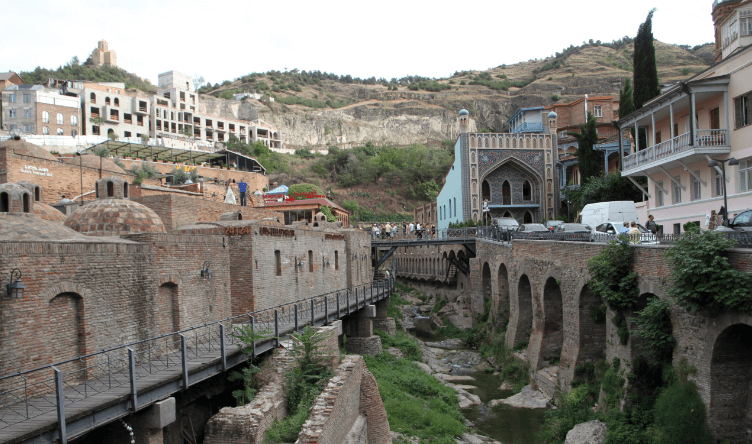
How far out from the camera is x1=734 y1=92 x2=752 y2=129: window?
17750 mm

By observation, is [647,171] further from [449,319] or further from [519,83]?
[519,83]

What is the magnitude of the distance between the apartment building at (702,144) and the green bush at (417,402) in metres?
→ 11.1

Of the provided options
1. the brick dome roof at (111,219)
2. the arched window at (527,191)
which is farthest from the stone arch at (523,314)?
the arched window at (527,191)

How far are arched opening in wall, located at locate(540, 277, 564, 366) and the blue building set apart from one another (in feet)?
66.7

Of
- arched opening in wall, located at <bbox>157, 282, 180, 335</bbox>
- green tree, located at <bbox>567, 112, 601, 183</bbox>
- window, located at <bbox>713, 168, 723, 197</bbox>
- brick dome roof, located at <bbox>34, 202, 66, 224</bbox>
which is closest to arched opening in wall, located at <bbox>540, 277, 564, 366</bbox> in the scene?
window, located at <bbox>713, 168, 723, 197</bbox>

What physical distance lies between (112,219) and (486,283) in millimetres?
21592

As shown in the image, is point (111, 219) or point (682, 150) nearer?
point (111, 219)

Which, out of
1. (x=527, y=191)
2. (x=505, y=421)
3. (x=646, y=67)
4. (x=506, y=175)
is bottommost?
(x=505, y=421)

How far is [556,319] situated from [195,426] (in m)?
13.7

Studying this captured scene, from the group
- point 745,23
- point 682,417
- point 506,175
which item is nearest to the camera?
point 682,417

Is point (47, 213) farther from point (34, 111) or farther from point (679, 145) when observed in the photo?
point (34, 111)

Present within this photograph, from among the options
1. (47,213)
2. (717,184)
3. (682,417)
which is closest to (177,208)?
(47,213)

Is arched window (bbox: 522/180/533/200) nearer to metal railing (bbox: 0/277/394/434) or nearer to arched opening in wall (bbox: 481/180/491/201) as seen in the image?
arched opening in wall (bbox: 481/180/491/201)

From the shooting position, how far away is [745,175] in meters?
18.1
